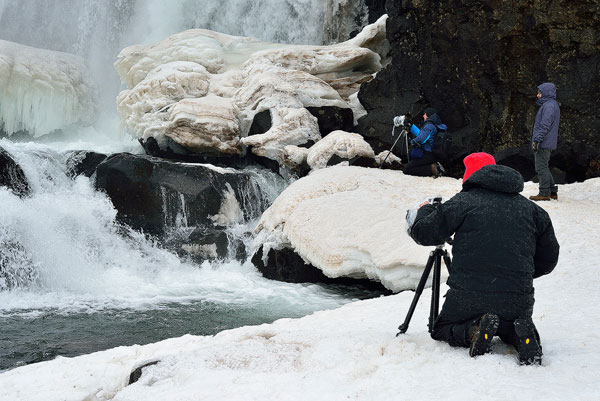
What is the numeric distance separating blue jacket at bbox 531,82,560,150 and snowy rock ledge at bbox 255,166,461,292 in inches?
69.6

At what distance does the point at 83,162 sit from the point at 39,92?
32.9 feet

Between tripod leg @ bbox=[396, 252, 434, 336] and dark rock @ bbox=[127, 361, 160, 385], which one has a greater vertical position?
tripod leg @ bbox=[396, 252, 434, 336]

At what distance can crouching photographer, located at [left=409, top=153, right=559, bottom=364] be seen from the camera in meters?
3.73

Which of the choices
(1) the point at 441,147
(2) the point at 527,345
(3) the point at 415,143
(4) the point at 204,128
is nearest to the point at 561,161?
(1) the point at 441,147

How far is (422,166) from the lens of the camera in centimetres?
1230

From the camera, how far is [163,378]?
4.04 meters

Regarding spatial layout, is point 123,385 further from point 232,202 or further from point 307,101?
point 307,101

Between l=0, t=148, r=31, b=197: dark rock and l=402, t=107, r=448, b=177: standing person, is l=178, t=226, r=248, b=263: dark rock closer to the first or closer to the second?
l=0, t=148, r=31, b=197: dark rock

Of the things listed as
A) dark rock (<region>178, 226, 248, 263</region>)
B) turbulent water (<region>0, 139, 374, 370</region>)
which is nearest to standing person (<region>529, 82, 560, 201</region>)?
turbulent water (<region>0, 139, 374, 370</region>)

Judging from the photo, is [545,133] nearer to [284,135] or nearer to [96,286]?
[284,135]

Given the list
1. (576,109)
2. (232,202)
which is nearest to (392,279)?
(232,202)

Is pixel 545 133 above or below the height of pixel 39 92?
above

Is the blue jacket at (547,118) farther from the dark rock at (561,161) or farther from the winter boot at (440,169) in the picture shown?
the winter boot at (440,169)

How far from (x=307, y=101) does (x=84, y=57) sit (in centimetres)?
1528
